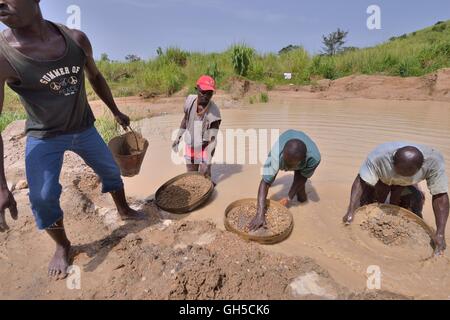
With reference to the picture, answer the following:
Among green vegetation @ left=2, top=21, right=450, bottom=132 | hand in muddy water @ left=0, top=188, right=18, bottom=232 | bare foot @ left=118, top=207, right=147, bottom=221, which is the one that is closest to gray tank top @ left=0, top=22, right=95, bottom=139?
hand in muddy water @ left=0, top=188, right=18, bottom=232

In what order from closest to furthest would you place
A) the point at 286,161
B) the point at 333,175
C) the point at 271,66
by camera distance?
the point at 286,161 → the point at 333,175 → the point at 271,66

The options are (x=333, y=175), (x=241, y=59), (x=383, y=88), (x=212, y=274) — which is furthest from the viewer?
(x=241, y=59)

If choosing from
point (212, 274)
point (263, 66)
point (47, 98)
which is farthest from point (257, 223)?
point (263, 66)

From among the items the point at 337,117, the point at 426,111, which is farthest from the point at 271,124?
the point at 426,111

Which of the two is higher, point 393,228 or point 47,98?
point 47,98

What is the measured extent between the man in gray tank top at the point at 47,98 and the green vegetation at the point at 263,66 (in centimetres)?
860

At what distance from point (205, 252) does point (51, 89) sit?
153 cm

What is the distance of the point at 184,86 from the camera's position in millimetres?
11664

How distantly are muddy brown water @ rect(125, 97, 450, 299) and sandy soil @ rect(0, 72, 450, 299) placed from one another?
0.04 feet

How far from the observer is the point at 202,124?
365 cm

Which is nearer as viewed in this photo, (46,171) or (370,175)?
(46,171)

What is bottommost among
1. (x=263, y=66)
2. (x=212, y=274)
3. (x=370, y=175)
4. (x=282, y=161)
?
(x=212, y=274)

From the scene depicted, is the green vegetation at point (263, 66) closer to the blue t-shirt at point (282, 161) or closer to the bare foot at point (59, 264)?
the blue t-shirt at point (282, 161)

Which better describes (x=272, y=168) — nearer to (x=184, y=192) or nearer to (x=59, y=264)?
(x=184, y=192)
